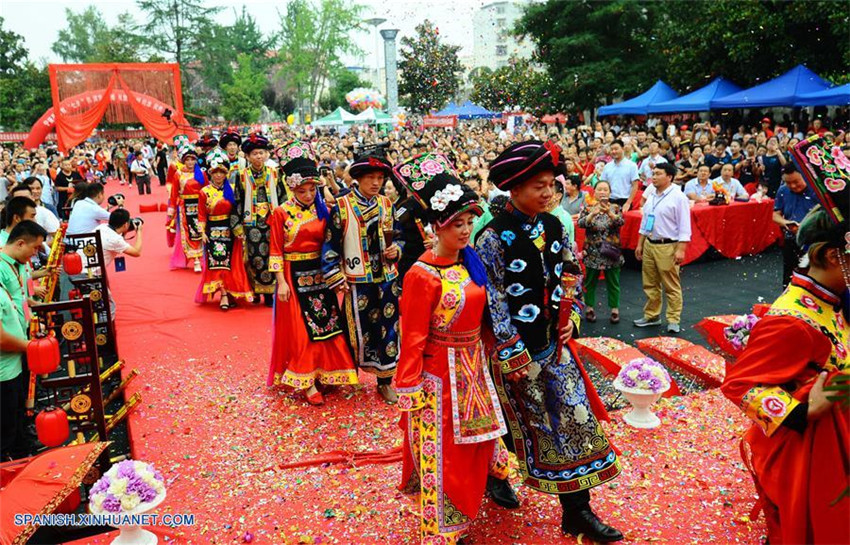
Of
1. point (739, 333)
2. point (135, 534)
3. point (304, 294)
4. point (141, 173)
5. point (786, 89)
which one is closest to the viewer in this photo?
point (135, 534)

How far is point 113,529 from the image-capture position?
12.5ft

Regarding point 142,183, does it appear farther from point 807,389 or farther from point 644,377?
point 807,389

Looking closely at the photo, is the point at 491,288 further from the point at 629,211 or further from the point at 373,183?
the point at 629,211

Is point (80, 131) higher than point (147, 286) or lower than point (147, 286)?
higher

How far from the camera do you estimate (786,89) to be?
15352 mm

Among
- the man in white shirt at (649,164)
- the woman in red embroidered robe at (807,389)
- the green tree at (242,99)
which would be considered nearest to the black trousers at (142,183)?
the man in white shirt at (649,164)

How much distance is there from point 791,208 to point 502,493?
496 centimetres

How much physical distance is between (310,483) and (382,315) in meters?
1.56

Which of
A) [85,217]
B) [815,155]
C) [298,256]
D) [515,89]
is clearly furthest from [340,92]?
[815,155]

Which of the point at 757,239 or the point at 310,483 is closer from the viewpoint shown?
the point at 310,483

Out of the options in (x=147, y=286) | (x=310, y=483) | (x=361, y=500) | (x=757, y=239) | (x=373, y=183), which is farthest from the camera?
(x=757, y=239)

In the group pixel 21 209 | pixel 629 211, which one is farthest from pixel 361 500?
pixel 629 211

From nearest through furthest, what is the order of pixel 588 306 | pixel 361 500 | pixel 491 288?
pixel 491 288, pixel 361 500, pixel 588 306

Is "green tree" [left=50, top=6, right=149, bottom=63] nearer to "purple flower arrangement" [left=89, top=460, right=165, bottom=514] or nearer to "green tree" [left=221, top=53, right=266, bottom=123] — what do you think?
"green tree" [left=221, top=53, right=266, bottom=123]
